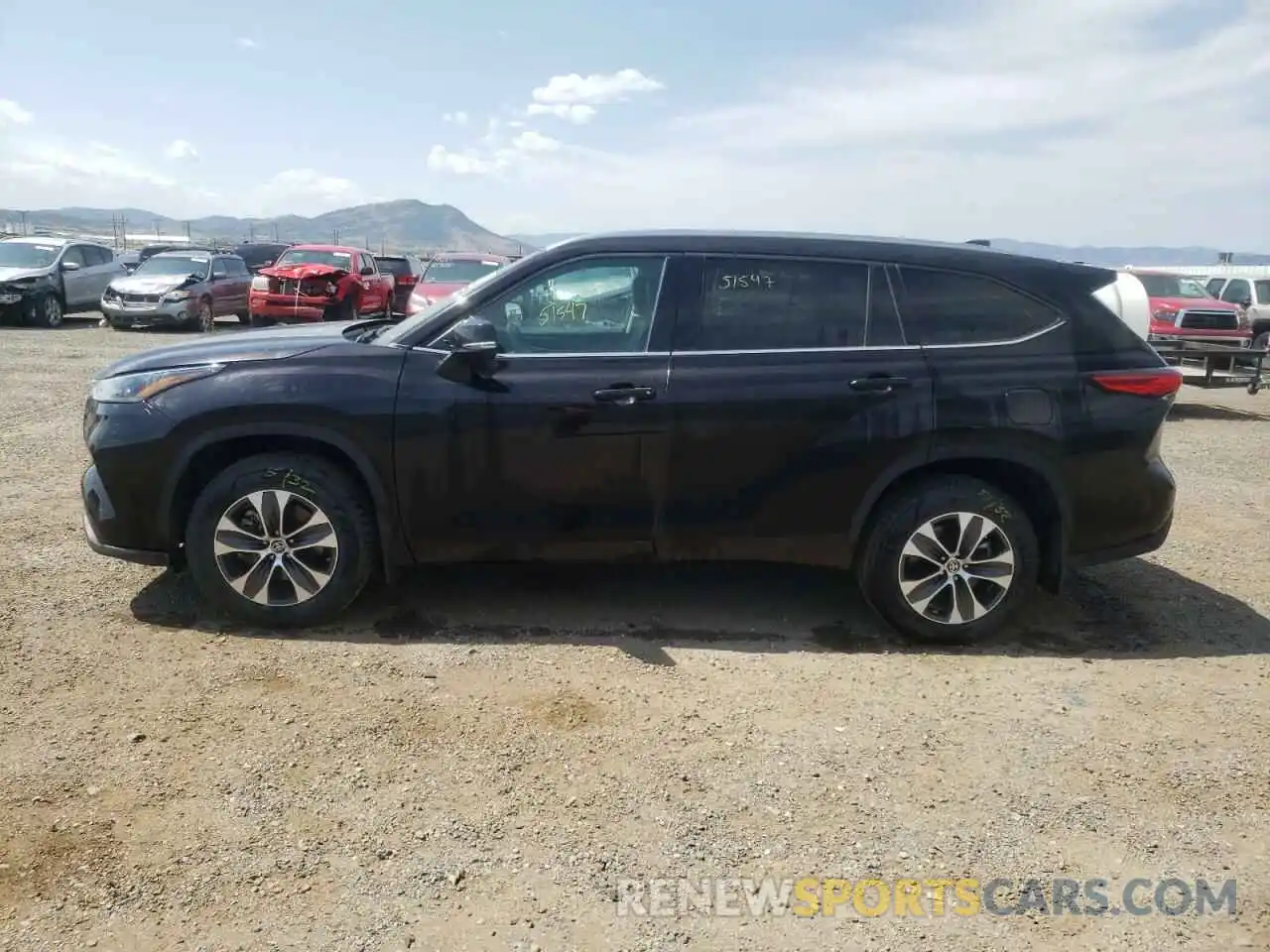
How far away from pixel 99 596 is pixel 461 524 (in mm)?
1861

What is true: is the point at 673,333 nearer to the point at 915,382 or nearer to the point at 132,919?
the point at 915,382

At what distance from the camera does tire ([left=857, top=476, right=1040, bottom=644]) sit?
4.41 m

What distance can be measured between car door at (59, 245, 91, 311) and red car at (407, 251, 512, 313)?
388 inches

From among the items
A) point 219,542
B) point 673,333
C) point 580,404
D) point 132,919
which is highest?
point 673,333

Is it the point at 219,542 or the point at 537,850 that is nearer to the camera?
the point at 537,850

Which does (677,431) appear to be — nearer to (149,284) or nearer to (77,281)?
(149,284)

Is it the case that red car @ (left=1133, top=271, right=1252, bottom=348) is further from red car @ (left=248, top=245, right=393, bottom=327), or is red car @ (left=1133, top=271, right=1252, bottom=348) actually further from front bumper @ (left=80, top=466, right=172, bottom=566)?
red car @ (left=248, top=245, right=393, bottom=327)

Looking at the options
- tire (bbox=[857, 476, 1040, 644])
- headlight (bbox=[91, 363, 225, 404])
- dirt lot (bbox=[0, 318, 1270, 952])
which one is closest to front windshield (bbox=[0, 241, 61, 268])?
dirt lot (bbox=[0, 318, 1270, 952])

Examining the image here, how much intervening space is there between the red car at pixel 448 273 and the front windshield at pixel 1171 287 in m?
11.3

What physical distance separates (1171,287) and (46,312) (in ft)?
70.3

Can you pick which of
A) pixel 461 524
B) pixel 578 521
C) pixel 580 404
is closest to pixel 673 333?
pixel 580 404

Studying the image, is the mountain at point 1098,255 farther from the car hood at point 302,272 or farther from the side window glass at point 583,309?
the car hood at point 302,272

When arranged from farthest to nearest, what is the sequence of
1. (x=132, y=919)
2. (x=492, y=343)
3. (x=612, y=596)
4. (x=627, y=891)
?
(x=612, y=596) < (x=492, y=343) < (x=627, y=891) < (x=132, y=919)

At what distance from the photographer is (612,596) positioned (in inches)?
195
